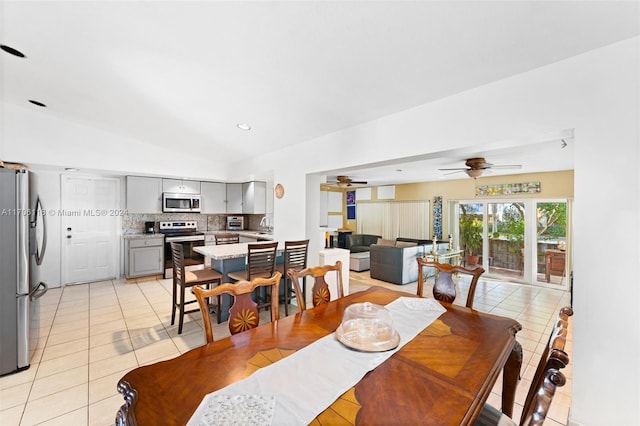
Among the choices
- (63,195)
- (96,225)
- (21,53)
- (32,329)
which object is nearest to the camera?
(21,53)

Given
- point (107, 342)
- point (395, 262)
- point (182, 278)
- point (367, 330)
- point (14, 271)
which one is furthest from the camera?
point (395, 262)

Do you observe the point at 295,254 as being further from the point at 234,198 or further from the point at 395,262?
the point at 234,198

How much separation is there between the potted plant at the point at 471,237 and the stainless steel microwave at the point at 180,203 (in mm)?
6240

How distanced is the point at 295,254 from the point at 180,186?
11.9 feet

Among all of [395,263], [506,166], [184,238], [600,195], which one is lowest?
[395,263]

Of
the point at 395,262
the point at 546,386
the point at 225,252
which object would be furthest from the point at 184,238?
the point at 546,386

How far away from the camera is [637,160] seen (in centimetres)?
153

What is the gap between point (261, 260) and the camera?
10.8 feet

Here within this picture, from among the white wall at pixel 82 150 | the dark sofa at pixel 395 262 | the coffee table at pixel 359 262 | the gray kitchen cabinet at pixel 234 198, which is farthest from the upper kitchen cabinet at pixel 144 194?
the dark sofa at pixel 395 262

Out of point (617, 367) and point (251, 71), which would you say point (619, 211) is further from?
point (251, 71)

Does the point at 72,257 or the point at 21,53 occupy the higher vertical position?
the point at 21,53

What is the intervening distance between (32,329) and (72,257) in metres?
2.55

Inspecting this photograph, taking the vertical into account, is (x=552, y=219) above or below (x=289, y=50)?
below

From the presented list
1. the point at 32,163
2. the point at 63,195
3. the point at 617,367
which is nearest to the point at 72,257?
the point at 63,195
